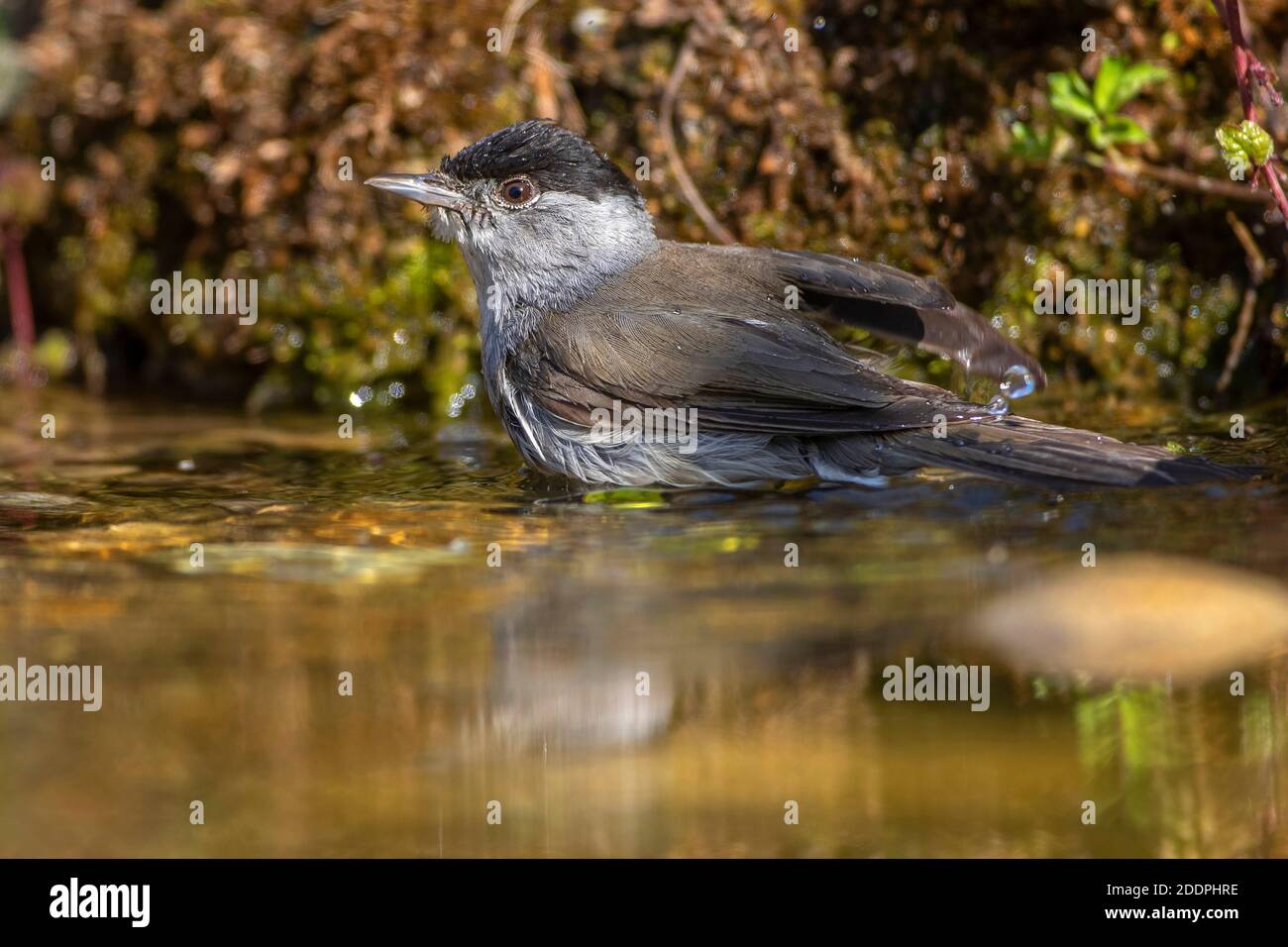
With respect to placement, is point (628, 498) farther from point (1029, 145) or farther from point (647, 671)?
point (1029, 145)

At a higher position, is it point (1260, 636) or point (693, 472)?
point (693, 472)

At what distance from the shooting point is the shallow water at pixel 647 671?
2293 millimetres

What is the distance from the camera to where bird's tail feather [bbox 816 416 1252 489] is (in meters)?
3.83

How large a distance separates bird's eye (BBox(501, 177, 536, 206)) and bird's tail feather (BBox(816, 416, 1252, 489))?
1.53 meters

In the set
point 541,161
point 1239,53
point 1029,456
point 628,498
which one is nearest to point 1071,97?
point 1239,53

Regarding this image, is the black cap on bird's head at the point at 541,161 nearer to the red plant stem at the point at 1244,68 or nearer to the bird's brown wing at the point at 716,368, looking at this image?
the bird's brown wing at the point at 716,368

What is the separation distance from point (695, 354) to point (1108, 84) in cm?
196

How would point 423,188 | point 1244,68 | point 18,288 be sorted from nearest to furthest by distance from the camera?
point 1244,68 < point 423,188 < point 18,288

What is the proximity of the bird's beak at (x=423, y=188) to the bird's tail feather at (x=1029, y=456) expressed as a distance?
5.51ft

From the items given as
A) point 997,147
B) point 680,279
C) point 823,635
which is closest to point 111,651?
point 823,635

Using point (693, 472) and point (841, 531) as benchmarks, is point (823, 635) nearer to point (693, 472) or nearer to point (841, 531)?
point (841, 531)

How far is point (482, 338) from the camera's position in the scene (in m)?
5.13

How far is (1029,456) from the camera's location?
396 cm
